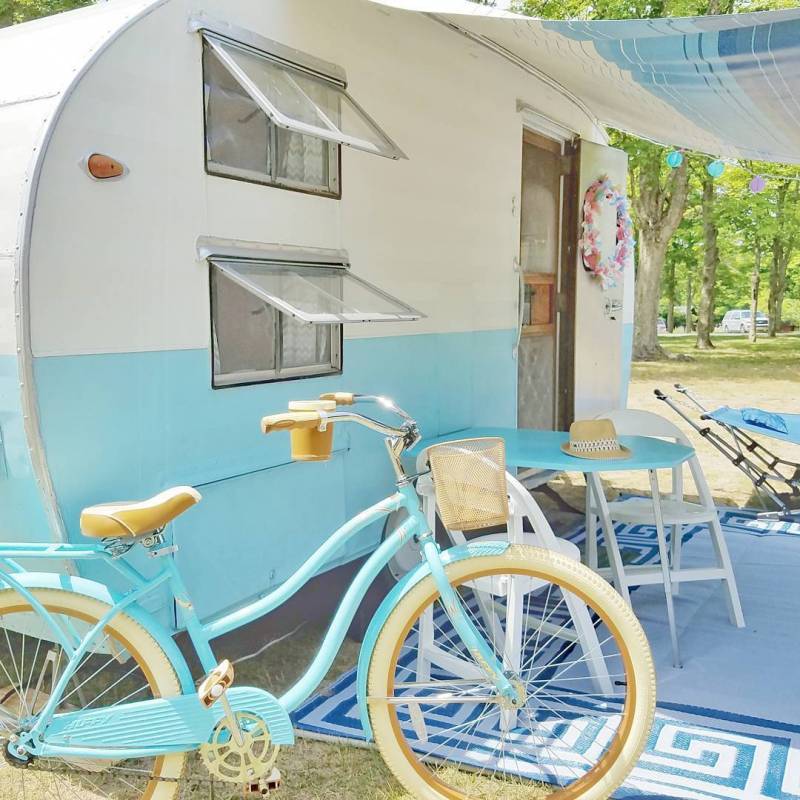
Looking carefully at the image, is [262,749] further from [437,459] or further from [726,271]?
[726,271]

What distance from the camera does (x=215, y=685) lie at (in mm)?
1947

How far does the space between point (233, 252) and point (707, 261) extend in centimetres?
1816

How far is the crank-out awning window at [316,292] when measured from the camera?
264cm

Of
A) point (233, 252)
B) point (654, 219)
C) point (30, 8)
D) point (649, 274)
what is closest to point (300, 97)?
point (233, 252)

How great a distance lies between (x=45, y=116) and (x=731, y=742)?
103 inches

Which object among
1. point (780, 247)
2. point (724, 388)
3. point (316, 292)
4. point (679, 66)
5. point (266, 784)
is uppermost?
point (780, 247)

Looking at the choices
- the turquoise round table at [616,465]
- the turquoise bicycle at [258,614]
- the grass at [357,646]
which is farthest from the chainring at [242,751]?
the turquoise round table at [616,465]

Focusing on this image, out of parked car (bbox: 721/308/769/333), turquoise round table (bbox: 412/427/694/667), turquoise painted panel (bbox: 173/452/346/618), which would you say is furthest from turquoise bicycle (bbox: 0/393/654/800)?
parked car (bbox: 721/308/769/333)

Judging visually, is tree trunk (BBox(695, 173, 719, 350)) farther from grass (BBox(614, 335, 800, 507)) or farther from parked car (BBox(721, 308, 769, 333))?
parked car (BBox(721, 308, 769, 333))

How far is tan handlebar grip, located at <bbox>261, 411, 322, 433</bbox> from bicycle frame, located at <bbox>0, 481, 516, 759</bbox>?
28 centimetres

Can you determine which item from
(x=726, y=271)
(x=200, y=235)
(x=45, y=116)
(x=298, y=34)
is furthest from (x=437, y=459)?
(x=726, y=271)

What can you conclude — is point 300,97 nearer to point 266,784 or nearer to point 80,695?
point 80,695

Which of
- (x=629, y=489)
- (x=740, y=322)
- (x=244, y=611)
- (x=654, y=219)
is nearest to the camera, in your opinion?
(x=244, y=611)

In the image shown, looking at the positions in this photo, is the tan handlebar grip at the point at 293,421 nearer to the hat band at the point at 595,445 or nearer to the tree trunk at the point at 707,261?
the hat band at the point at 595,445
